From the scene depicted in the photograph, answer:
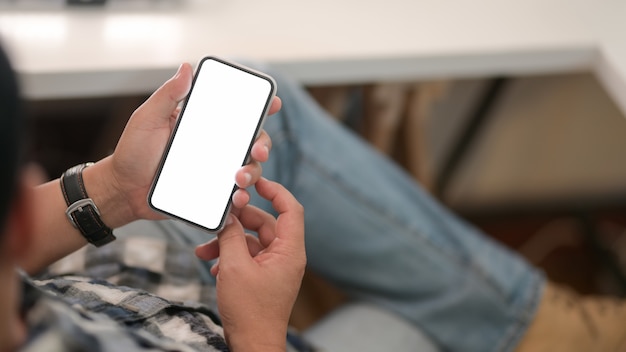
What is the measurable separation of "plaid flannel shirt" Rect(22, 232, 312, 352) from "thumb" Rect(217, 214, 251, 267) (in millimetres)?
57

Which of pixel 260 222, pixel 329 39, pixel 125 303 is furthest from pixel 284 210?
pixel 329 39

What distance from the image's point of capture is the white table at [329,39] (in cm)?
69

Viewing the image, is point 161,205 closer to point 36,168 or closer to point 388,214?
point 36,168

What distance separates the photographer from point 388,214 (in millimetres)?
676

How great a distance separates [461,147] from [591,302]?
19.9 inches

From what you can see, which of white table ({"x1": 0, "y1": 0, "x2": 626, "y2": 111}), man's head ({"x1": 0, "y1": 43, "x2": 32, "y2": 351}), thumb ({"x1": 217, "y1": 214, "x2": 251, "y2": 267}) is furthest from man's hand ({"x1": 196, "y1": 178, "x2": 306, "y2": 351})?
white table ({"x1": 0, "y1": 0, "x2": 626, "y2": 111})

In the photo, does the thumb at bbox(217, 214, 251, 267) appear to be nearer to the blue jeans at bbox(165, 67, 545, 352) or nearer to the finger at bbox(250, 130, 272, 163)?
the finger at bbox(250, 130, 272, 163)

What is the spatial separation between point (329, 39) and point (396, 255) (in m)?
0.26

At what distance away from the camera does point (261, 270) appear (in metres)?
0.45

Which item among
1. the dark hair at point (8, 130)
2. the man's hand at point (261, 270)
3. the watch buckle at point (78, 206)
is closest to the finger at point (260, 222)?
the man's hand at point (261, 270)

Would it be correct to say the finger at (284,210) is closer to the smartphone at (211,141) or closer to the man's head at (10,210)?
the smartphone at (211,141)

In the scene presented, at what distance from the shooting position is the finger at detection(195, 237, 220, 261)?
48 centimetres

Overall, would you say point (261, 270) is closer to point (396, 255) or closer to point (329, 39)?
point (396, 255)

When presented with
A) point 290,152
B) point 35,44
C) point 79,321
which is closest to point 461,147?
point 290,152
